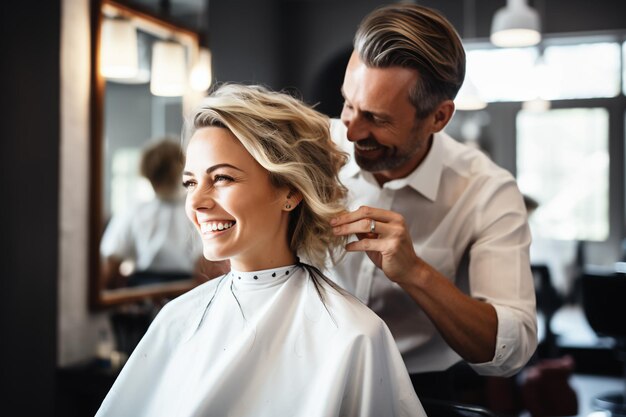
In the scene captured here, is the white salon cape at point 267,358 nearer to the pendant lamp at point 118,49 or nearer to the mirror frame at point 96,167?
the mirror frame at point 96,167

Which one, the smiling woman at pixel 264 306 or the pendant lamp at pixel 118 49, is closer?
the smiling woman at pixel 264 306

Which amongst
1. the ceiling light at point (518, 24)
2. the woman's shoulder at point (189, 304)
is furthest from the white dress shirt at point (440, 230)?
the ceiling light at point (518, 24)

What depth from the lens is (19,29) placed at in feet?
7.90

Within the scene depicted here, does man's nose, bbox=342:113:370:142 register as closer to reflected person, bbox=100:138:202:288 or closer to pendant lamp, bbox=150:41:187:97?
reflected person, bbox=100:138:202:288

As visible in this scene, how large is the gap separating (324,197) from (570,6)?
588 cm

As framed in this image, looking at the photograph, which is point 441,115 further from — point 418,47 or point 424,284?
point 424,284

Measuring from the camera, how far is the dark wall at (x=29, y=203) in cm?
236

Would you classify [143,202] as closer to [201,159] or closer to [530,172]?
[201,159]

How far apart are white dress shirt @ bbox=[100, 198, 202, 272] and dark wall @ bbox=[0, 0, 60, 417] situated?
707 millimetres

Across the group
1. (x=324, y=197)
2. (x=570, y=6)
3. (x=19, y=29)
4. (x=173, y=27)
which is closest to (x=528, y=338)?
(x=324, y=197)

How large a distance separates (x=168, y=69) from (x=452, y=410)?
2.71 m

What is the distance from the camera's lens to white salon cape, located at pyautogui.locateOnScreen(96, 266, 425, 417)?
1.37 m

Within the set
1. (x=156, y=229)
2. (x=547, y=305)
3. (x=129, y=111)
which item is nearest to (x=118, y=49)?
(x=129, y=111)

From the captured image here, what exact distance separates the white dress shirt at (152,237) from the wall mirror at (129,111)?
0.02 meters
